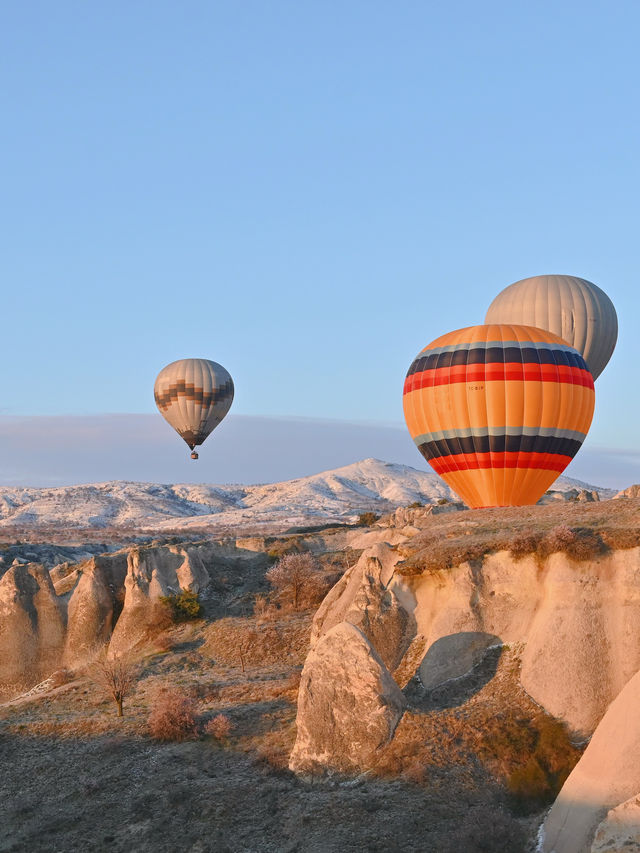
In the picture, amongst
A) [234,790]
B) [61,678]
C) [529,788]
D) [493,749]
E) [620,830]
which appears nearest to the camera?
[620,830]

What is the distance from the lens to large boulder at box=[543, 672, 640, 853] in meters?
22.1

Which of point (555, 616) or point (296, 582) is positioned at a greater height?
point (555, 616)

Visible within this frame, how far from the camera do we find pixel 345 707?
27906 millimetres

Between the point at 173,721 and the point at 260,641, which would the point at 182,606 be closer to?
the point at 260,641

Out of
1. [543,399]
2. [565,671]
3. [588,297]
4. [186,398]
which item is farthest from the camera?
[186,398]

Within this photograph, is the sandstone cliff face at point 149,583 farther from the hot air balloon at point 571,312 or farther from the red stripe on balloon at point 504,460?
the hot air balloon at point 571,312

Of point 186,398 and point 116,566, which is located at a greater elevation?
point 186,398

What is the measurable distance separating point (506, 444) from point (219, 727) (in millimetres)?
23259

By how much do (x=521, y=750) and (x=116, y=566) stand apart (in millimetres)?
29704

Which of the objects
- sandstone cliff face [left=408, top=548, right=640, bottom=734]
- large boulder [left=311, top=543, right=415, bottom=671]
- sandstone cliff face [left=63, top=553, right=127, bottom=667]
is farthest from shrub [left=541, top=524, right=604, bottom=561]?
sandstone cliff face [left=63, top=553, right=127, bottom=667]

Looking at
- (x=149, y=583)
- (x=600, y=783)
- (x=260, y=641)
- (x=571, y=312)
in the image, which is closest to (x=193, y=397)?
(x=571, y=312)

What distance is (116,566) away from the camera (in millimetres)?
50562

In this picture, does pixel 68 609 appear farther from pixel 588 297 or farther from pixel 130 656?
pixel 588 297

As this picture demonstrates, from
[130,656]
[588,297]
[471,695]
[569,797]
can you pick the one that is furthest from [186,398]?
[569,797]
